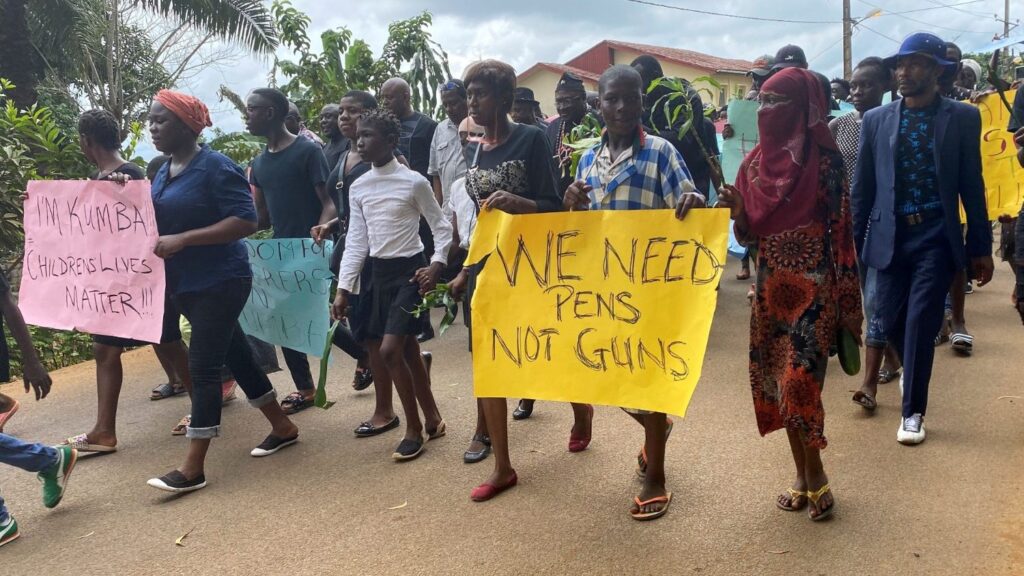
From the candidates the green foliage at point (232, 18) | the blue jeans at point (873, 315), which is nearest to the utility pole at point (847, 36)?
the green foliage at point (232, 18)

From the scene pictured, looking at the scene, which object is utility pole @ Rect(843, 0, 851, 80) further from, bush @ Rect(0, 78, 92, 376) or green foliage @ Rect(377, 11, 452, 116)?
bush @ Rect(0, 78, 92, 376)

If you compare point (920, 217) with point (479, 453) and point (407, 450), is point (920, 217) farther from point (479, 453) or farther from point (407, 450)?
point (407, 450)

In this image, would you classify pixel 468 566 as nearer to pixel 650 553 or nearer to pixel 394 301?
pixel 650 553

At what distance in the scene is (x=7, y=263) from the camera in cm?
862

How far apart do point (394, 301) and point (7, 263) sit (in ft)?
20.3

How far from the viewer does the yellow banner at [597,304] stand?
3.09 m

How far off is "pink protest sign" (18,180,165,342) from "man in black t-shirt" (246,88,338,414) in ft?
3.33

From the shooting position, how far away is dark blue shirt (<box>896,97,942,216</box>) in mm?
4070

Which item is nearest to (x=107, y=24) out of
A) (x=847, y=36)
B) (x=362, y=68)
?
(x=362, y=68)

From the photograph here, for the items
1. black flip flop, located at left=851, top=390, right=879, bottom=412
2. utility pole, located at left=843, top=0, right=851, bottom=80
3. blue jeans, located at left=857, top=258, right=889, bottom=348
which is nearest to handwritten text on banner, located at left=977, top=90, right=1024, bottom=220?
blue jeans, located at left=857, top=258, right=889, bottom=348

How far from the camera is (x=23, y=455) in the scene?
389cm

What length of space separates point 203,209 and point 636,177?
2229 millimetres

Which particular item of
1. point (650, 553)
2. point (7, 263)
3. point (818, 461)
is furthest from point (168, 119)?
point (7, 263)

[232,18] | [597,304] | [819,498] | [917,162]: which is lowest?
[819,498]
